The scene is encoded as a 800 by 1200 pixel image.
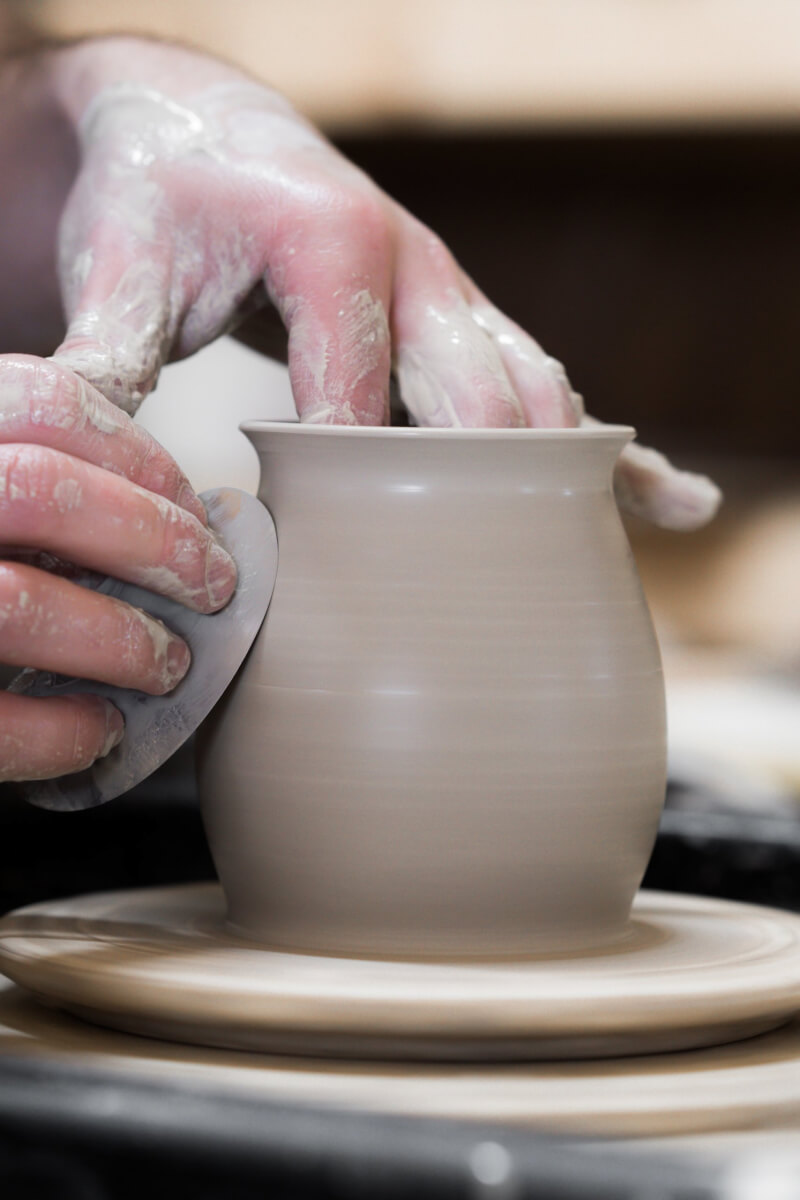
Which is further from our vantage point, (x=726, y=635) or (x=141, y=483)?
(x=726, y=635)

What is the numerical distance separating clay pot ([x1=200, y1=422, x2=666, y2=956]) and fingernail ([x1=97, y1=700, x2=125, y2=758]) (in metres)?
0.05

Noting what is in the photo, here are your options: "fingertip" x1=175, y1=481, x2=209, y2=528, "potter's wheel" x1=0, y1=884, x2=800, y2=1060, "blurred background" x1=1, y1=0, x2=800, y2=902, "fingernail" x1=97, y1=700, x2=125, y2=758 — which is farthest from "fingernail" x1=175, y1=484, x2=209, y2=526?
"blurred background" x1=1, y1=0, x2=800, y2=902

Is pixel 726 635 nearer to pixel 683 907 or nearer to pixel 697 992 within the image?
pixel 683 907

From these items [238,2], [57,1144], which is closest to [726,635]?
[238,2]

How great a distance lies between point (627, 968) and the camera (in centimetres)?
73

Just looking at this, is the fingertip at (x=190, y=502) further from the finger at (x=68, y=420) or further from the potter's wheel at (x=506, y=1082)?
the potter's wheel at (x=506, y=1082)

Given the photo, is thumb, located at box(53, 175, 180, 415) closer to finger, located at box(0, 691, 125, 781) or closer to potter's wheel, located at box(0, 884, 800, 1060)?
finger, located at box(0, 691, 125, 781)

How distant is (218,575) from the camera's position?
768 mm

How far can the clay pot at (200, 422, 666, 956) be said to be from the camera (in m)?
0.75

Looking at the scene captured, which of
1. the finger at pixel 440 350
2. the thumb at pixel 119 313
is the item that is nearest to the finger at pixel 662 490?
the finger at pixel 440 350

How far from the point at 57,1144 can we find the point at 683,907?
1.60ft

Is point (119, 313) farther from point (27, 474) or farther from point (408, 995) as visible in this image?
point (408, 995)

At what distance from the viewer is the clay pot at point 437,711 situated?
2.46 feet

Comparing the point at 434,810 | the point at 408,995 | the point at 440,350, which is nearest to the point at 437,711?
the point at 434,810
